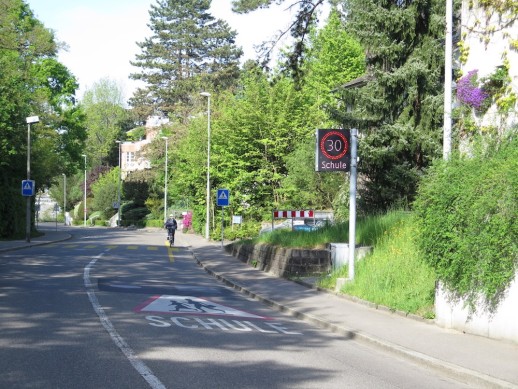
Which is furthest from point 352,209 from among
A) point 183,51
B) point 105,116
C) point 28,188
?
point 105,116

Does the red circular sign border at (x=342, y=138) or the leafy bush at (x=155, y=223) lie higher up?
the red circular sign border at (x=342, y=138)

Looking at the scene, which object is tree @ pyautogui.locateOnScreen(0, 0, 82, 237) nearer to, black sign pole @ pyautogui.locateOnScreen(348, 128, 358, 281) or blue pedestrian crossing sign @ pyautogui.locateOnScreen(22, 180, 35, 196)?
blue pedestrian crossing sign @ pyautogui.locateOnScreen(22, 180, 35, 196)

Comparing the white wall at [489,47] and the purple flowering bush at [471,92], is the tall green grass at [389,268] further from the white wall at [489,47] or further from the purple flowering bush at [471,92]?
the white wall at [489,47]

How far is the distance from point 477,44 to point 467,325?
8.33 meters

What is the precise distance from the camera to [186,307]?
14.1 meters

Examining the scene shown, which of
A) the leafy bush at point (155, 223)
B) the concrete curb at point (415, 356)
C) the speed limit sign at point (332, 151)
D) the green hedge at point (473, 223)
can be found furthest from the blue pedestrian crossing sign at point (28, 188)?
the leafy bush at point (155, 223)

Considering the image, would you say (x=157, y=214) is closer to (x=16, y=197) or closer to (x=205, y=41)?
(x=205, y=41)

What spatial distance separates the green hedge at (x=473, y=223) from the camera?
988 centimetres

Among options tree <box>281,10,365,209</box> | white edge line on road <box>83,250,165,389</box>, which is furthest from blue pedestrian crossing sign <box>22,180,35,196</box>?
white edge line on road <box>83,250,165,389</box>

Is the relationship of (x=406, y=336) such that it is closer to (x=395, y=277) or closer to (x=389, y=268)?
(x=395, y=277)

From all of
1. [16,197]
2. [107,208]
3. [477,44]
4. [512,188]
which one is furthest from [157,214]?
[512,188]

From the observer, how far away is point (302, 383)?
766cm

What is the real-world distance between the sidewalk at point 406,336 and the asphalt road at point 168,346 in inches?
9.5

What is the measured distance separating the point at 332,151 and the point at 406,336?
6.61 meters
